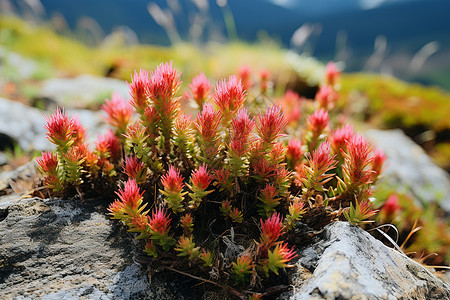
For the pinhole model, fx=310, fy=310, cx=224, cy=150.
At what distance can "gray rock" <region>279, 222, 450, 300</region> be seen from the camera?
1612 millimetres

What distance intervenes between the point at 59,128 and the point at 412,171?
20.5 feet

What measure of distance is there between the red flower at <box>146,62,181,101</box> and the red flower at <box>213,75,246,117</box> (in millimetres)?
292

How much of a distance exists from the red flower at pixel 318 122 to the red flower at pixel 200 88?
940mm

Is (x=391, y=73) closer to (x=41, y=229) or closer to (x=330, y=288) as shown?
(x=330, y=288)

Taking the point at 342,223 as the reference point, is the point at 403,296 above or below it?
below

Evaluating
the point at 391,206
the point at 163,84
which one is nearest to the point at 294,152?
the point at 163,84

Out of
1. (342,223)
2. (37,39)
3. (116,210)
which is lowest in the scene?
(342,223)

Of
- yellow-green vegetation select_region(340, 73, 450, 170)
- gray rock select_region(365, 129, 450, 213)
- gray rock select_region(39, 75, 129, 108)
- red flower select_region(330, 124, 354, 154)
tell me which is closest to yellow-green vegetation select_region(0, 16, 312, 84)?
gray rock select_region(39, 75, 129, 108)

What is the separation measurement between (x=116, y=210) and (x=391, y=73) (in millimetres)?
9241

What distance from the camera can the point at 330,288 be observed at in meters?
1.59

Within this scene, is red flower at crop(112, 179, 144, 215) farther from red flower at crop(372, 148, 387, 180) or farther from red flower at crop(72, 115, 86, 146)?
red flower at crop(372, 148, 387, 180)

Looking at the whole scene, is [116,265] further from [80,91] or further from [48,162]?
[80,91]

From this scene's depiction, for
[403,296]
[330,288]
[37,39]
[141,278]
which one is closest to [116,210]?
A: [141,278]

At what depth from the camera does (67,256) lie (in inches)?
78.0
